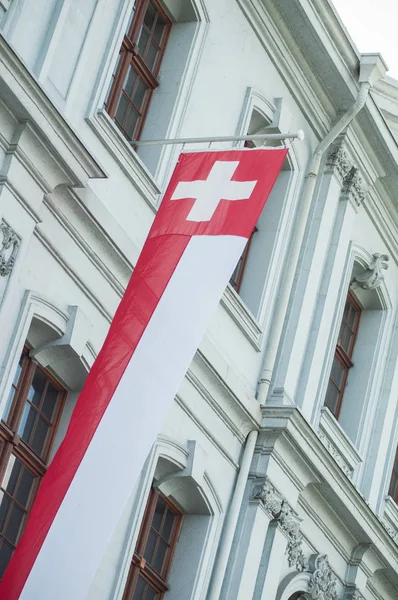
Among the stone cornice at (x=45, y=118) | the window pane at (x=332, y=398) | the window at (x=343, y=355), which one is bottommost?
the stone cornice at (x=45, y=118)

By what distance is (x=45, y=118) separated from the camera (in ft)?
46.6

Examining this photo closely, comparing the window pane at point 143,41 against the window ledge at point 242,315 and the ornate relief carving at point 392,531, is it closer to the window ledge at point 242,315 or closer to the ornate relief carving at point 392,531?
the window ledge at point 242,315

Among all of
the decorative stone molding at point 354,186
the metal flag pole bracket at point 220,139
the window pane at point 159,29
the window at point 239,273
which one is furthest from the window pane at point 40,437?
the decorative stone molding at point 354,186

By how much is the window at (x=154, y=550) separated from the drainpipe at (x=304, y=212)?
2.03 m

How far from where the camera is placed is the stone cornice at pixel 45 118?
1363cm

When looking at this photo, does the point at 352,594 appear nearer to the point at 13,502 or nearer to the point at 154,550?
the point at 154,550

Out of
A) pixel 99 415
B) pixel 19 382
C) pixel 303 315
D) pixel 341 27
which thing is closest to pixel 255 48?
pixel 341 27

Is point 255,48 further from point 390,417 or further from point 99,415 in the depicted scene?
point 99,415

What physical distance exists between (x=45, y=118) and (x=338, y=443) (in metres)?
8.48

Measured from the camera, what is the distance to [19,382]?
15078mm

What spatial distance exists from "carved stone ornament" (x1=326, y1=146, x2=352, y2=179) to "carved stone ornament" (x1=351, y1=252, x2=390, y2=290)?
1.67m

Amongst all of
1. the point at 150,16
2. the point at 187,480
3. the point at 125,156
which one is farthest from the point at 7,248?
the point at 150,16

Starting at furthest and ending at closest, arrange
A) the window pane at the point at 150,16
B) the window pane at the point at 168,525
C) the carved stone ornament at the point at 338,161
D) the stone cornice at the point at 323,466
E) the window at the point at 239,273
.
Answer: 1. the carved stone ornament at the point at 338,161
2. the window at the point at 239,273
3. the stone cornice at the point at 323,466
4. the window pane at the point at 150,16
5. the window pane at the point at 168,525

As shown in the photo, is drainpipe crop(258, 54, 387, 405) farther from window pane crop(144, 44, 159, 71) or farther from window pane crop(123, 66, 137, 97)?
window pane crop(123, 66, 137, 97)
